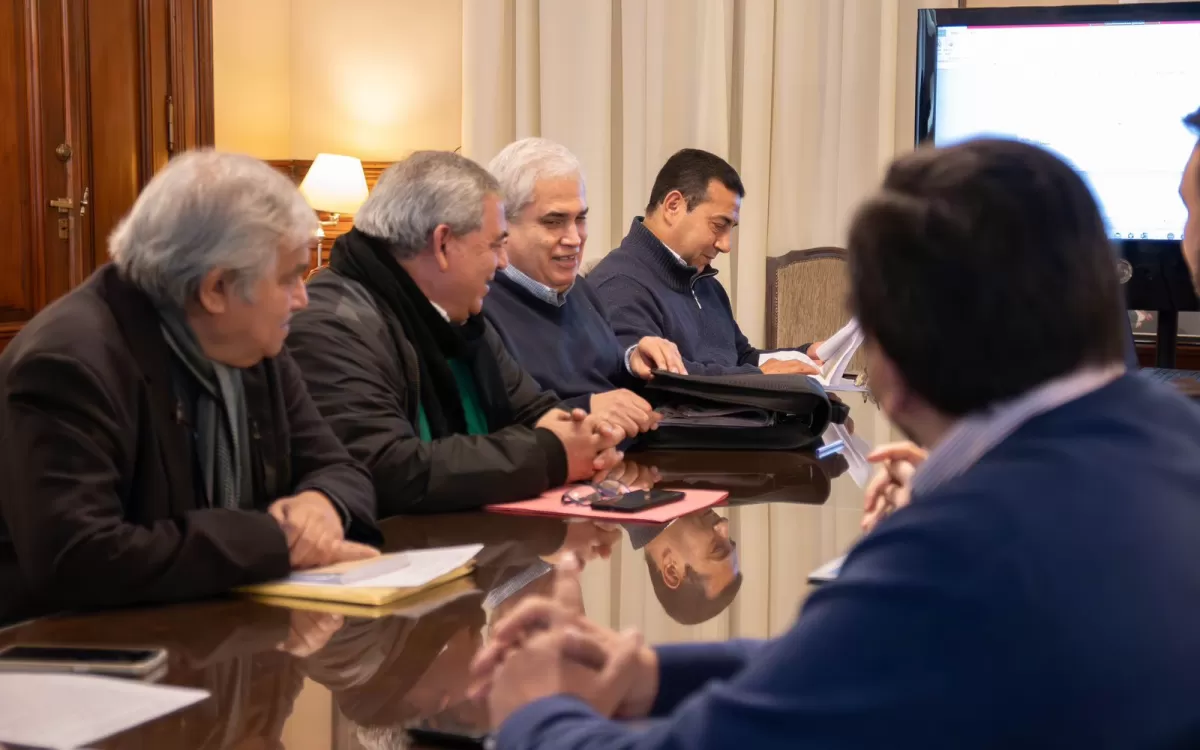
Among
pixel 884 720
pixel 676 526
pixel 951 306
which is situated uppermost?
pixel 951 306

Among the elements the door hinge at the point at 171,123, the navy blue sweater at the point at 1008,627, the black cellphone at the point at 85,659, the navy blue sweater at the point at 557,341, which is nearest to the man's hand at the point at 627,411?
the navy blue sweater at the point at 557,341

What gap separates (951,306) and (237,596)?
1009 mm

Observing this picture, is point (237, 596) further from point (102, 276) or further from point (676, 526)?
point (676, 526)

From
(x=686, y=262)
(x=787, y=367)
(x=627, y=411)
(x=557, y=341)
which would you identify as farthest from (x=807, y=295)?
(x=627, y=411)

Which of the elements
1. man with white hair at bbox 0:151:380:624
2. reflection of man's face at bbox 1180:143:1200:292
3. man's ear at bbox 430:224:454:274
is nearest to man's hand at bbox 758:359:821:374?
man's ear at bbox 430:224:454:274

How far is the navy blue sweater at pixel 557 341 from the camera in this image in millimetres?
3039

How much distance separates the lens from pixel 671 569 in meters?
1.73

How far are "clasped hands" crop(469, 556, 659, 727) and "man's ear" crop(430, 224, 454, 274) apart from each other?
4.51 ft

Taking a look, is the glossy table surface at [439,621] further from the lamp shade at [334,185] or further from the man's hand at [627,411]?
the lamp shade at [334,185]

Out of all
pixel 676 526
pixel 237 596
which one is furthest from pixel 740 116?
pixel 237 596

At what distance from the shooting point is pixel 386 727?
1157mm

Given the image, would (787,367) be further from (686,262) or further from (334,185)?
(334,185)

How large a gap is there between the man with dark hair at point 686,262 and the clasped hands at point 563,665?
8.79ft

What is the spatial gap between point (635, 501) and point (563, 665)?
1.01 m
